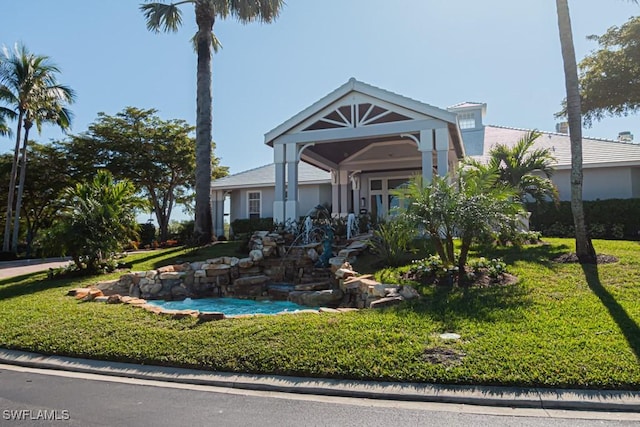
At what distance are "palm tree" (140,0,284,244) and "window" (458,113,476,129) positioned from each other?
1374cm

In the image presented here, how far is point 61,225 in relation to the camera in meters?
10.2

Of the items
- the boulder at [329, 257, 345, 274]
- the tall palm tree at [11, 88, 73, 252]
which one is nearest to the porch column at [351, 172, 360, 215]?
the boulder at [329, 257, 345, 274]

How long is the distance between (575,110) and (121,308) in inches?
387

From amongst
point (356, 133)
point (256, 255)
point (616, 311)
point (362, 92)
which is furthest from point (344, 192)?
point (616, 311)

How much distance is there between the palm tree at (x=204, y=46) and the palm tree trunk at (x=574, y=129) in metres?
11.3

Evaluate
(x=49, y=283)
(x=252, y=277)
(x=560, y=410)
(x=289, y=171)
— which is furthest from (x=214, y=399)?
(x=289, y=171)

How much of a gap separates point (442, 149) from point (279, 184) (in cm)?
574

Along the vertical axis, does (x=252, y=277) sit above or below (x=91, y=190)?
below

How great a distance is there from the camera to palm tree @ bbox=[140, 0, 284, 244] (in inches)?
616

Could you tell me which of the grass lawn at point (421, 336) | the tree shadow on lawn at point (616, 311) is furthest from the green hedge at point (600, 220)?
the grass lawn at point (421, 336)

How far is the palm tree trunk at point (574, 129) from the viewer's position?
329 inches

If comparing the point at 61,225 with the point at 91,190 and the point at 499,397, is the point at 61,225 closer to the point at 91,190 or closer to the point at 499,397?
the point at 91,190

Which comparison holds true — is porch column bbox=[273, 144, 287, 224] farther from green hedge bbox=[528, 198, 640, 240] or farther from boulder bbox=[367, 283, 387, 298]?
green hedge bbox=[528, 198, 640, 240]

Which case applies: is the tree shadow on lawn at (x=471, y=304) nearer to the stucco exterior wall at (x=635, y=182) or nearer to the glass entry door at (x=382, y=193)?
the glass entry door at (x=382, y=193)
